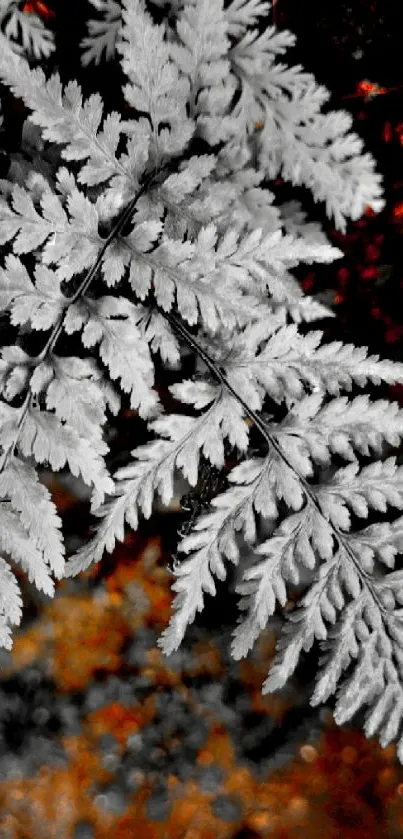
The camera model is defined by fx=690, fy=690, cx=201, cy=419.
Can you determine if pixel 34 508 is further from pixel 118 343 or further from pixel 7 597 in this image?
pixel 118 343

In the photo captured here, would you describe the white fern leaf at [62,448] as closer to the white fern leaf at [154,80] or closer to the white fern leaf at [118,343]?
the white fern leaf at [118,343]

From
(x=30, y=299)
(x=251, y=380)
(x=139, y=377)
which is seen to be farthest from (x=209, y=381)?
(x=30, y=299)

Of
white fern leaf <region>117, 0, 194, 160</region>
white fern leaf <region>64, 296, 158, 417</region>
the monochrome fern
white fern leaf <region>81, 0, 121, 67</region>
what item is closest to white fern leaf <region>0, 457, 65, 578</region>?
the monochrome fern

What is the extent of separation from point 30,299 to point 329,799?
1.61 m

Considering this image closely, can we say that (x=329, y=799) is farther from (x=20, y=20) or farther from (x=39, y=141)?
(x=20, y=20)

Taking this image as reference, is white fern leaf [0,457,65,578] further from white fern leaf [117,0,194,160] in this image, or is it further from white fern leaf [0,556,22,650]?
white fern leaf [117,0,194,160]

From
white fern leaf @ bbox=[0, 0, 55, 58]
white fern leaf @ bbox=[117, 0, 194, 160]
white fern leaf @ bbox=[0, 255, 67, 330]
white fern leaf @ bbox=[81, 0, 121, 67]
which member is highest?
white fern leaf @ bbox=[0, 0, 55, 58]

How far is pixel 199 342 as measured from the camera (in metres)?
1.79

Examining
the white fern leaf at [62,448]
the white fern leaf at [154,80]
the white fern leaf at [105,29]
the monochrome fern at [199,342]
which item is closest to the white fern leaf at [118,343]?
the monochrome fern at [199,342]

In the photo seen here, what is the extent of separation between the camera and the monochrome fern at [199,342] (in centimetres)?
161

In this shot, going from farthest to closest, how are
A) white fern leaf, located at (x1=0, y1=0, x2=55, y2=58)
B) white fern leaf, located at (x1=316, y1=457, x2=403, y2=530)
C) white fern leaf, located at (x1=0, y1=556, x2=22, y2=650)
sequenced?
white fern leaf, located at (x1=0, y1=0, x2=55, y2=58) < white fern leaf, located at (x1=316, y1=457, x2=403, y2=530) < white fern leaf, located at (x1=0, y1=556, x2=22, y2=650)

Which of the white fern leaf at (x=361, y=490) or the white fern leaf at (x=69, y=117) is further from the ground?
the white fern leaf at (x=69, y=117)

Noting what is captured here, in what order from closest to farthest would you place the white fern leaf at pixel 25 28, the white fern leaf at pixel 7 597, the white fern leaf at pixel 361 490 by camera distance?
the white fern leaf at pixel 7 597 → the white fern leaf at pixel 361 490 → the white fern leaf at pixel 25 28

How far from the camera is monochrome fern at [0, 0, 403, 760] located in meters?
1.61
